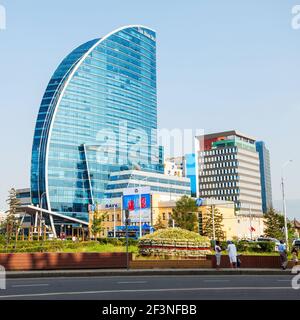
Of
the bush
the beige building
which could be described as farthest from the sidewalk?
the beige building

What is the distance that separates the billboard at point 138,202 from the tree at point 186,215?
732cm

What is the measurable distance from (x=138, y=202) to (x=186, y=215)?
13406 millimetres

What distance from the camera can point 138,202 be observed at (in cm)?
9756

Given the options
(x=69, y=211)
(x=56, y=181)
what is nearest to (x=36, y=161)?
(x=56, y=181)

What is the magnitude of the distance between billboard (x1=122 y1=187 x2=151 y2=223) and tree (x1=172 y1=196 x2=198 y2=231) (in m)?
7.32

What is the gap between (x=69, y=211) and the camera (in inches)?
5669

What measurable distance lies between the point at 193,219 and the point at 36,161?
74.3 metres

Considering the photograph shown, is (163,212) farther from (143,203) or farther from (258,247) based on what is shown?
(258,247)

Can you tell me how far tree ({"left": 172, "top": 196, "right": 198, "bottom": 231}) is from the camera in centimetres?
8712

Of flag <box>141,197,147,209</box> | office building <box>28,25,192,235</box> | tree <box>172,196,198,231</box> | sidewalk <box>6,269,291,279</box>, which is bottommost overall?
sidewalk <box>6,269,291,279</box>

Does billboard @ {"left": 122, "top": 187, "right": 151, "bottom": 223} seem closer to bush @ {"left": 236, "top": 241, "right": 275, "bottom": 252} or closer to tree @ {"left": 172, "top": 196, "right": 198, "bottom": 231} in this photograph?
tree @ {"left": 172, "top": 196, "right": 198, "bottom": 231}

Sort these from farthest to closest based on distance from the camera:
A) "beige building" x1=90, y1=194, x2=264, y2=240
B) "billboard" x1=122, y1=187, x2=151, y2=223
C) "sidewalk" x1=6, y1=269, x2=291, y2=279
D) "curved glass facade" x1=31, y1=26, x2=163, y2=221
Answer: "curved glass facade" x1=31, y1=26, x2=163, y2=221
"beige building" x1=90, y1=194, x2=264, y2=240
"billboard" x1=122, y1=187, x2=151, y2=223
"sidewalk" x1=6, y1=269, x2=291, y2=279

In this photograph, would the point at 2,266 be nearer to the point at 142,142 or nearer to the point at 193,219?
the point at 193,219

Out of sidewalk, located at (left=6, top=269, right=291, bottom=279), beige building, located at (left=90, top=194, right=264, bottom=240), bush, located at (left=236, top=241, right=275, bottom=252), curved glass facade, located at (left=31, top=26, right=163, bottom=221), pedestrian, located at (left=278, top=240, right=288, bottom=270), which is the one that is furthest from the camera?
curved glass facade, located at (left=31, top=26, right=163, bottom=221)
